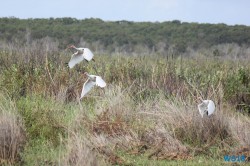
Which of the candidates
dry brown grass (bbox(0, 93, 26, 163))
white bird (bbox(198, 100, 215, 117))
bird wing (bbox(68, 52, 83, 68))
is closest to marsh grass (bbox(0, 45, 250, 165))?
dry brown grass (bbox(0, 93, 26, 163))

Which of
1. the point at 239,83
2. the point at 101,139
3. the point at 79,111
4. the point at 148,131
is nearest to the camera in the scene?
the point at 101,139

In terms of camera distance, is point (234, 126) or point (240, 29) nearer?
point (234, 126)

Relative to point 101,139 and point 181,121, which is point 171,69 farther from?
point 101,139

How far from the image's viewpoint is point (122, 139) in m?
8.75

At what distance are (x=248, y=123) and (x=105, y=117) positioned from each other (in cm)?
257

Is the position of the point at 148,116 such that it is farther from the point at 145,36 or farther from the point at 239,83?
the point at 145,36

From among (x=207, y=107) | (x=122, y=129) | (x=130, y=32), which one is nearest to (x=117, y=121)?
(x=122, y=129)

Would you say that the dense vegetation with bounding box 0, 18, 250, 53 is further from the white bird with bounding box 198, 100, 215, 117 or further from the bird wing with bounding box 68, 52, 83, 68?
the bird wing with bounding box 68, 52, 83, 68

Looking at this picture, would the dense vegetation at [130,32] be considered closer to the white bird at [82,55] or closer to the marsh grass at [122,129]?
the marsh grass at [122,129]

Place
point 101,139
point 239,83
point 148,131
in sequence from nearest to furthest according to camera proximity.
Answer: point 101,139 → point 148,131 → point 239,83

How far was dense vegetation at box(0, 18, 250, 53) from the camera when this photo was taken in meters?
51.3

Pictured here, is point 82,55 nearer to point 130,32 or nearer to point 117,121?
point 117,121

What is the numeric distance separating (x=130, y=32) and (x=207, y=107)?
2136 inches

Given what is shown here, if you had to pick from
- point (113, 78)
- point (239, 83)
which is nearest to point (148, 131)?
point (239, 83)
